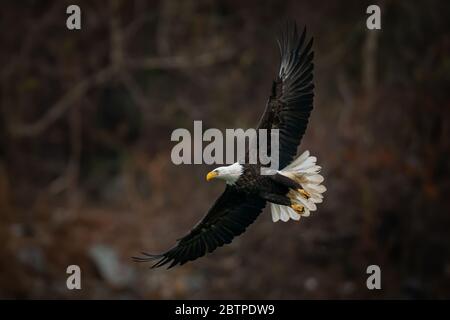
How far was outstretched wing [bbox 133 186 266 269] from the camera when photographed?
8.84m

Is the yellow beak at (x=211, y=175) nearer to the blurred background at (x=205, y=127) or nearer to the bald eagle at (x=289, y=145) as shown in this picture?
the bald eagle at (x=289, y=145)

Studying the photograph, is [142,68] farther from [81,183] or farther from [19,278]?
[19,278]

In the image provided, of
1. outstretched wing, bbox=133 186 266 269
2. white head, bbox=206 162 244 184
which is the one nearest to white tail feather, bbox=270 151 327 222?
white head, bbox=206 162 244 184

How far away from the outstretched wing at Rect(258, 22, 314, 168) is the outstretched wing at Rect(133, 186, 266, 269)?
74 cm

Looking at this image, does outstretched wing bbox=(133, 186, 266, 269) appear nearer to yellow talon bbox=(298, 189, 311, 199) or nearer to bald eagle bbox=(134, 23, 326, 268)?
bald eagle bbox=(134, 23, 326, 268)

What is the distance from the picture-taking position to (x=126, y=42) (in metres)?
15.4

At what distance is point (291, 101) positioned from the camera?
8320 mm

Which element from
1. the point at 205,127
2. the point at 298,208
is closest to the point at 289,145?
the point at 298,208

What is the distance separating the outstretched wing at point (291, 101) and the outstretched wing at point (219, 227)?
741mm

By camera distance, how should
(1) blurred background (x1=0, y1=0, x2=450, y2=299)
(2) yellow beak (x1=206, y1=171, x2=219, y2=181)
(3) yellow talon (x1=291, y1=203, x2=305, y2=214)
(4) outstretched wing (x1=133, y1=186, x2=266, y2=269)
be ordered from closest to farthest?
1. (2) yellow beak (x1=206, y1=171, x2=219, y2=181)
2. (3) yellow talon (x1=291, y1=203, x2=305, y2=214)
3. (4) outstretched wing (x1=133, y1=186, x2=266, y2=269)
4. (1) blurred background (x1=0, y1=0, x2=450, y2=299)

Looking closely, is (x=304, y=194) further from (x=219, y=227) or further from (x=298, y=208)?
(x=219, y=227)

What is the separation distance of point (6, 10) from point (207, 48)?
318 cm

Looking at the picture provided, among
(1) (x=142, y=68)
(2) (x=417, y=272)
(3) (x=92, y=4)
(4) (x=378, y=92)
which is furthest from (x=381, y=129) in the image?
(3) (x=92, y=4)

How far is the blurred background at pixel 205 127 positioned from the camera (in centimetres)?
1359
